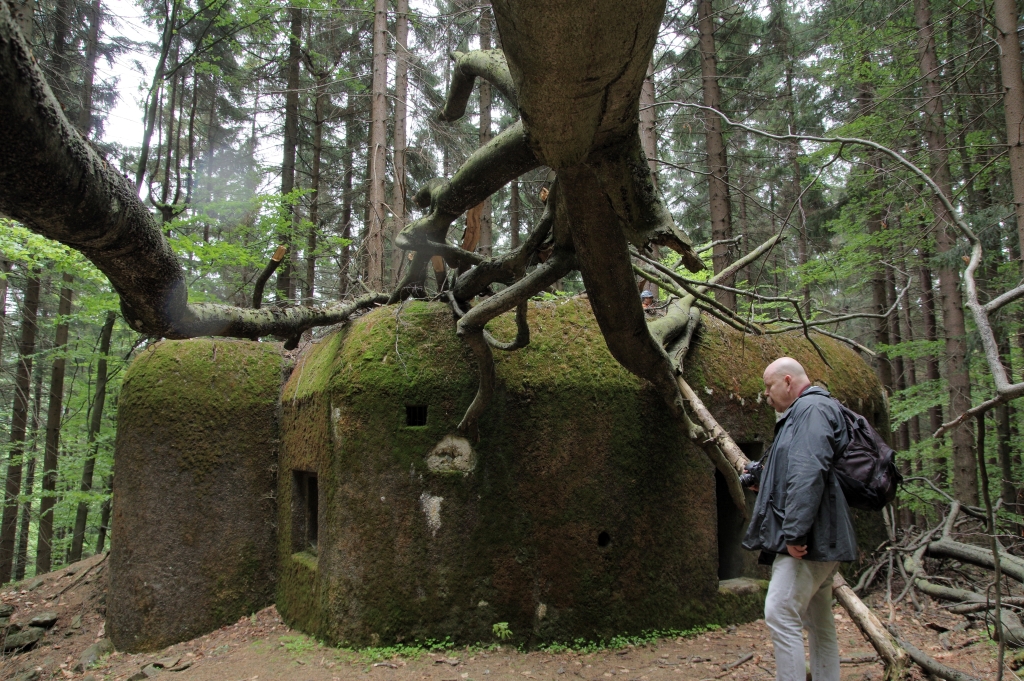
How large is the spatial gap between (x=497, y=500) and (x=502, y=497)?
6 centimetres

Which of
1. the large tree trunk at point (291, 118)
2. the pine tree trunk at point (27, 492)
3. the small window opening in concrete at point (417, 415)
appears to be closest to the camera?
the small window opening in concrete at point (417, 415)

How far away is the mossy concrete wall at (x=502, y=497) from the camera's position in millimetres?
5488

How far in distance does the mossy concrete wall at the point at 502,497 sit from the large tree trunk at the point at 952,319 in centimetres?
522

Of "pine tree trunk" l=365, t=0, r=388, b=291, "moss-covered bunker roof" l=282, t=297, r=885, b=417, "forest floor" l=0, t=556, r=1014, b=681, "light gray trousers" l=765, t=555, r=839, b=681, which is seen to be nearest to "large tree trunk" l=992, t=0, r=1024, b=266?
"moss-covered bunker roof" l=282, t=297, r=885, b=417

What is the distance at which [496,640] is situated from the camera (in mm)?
5441

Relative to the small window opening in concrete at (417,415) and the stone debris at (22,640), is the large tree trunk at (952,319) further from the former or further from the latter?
the stone debris at (22,640)

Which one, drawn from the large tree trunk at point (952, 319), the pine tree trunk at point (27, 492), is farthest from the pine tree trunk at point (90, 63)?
the large tree trunk at point (952, 319)

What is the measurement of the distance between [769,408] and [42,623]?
1005 centimetres

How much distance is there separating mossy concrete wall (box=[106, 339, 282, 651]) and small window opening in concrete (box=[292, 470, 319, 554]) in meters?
0.49

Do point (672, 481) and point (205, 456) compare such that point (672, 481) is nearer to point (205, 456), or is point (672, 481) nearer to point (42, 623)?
point (205, 456)

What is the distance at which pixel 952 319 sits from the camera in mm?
9320

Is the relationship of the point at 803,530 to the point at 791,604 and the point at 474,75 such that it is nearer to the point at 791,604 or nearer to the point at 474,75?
the point at 791,604

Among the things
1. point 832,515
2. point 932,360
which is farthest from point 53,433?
point 932,360

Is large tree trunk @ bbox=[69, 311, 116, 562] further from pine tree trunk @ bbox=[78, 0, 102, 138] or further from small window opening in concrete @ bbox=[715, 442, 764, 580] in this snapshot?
small window opening in concrete @ bbox=[715, 442, 764, 580]
